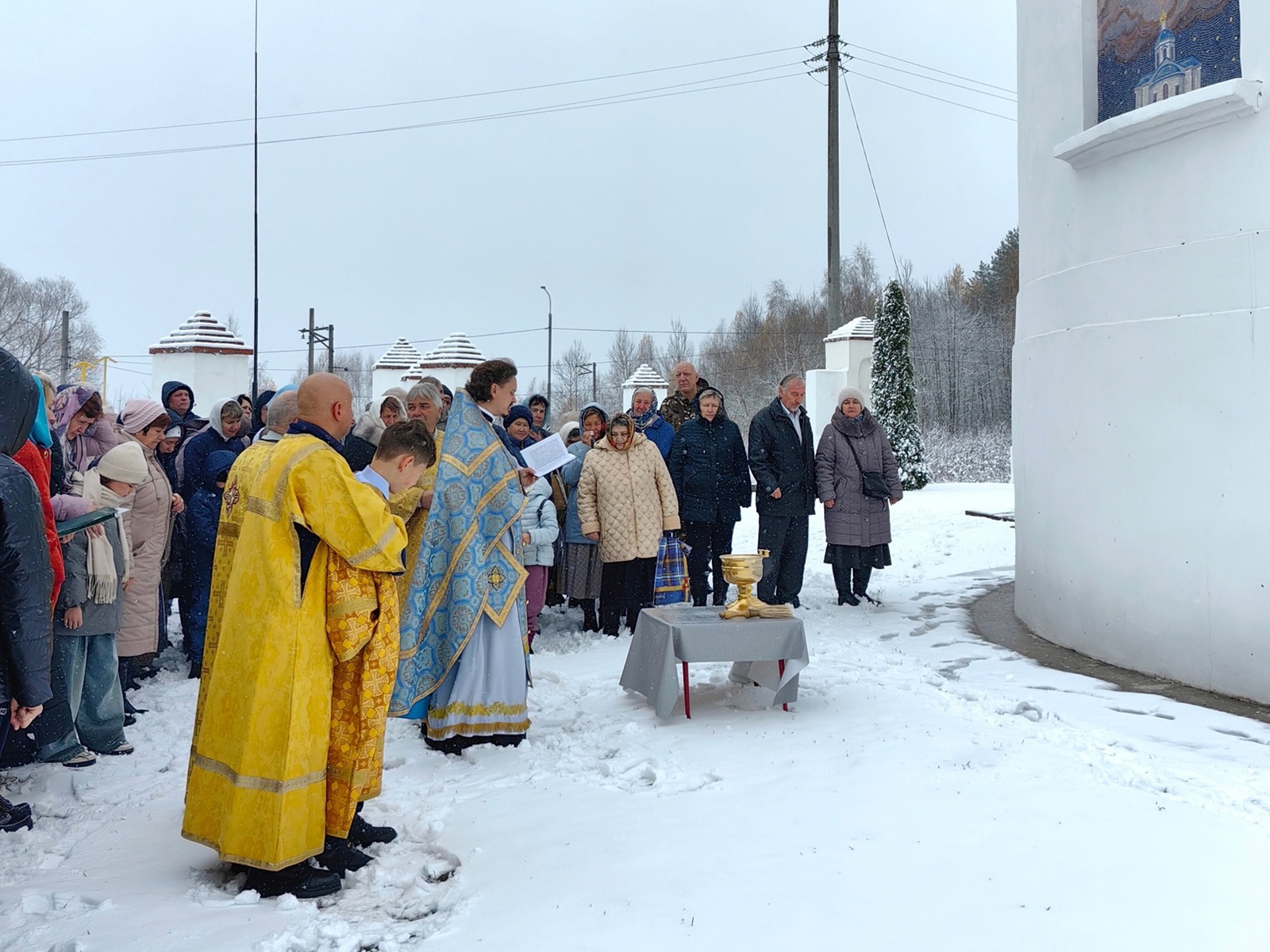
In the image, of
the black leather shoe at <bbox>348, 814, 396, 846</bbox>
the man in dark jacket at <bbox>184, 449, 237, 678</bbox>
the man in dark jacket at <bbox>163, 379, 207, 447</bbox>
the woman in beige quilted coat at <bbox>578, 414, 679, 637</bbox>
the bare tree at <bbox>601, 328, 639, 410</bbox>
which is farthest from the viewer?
the bare tree at <bbox>601, 328, 639, 410</bbox>

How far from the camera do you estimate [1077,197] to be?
698 centimetres

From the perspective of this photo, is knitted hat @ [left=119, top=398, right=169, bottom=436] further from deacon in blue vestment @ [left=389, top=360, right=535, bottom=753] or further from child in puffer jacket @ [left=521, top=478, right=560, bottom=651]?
child in puffer jacket @ [left=521, top=478, right=560, bottom=651]

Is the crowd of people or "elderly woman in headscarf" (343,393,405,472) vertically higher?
"elderly woman in headscarf" (343,393,405,472)

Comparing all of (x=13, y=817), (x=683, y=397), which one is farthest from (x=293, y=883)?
(x=683, y=397)

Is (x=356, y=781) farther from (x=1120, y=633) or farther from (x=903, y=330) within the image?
(x=903, y=330)

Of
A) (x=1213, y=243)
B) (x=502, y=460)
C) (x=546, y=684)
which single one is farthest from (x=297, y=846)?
(x=1213, y=243)

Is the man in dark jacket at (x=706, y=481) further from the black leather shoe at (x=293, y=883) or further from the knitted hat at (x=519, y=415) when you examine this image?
the black leather shoe at (x=293, y=883)

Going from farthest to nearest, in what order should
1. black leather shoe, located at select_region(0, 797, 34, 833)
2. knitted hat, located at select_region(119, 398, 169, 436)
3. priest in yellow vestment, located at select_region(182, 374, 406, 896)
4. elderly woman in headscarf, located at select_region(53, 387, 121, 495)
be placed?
knitted hat, located at select_region(119, 398, 169, 436), elderly woman in headscarf, located at select_region(53, 387, 121, 495), black leather shoe, located at select_region(0, 797, 34, 833), priest in yellow vestment, located at select_region(182, 374, 406, 896)

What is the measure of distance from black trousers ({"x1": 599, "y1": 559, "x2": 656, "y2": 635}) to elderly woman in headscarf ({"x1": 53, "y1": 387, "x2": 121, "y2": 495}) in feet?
11.9

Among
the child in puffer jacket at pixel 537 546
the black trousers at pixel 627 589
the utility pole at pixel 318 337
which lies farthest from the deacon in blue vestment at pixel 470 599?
the utility pole at pixel 318 337

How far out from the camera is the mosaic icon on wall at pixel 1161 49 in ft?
19.7

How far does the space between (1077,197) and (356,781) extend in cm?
581

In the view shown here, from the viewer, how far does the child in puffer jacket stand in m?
7.87

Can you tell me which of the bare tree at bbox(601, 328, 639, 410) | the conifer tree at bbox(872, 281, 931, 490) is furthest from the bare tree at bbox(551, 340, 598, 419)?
the conifer tree at bbox(872, 281, 931, 490)
